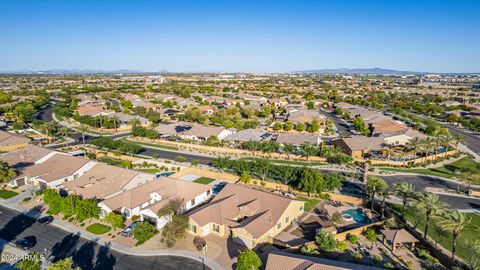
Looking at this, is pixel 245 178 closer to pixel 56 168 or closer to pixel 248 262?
pixel 248 262

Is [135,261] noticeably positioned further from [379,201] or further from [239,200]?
[379,201]

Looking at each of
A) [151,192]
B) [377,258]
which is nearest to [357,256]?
[377,258]

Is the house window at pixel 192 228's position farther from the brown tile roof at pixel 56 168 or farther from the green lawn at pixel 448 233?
the brown tile roof at pixel 56 168

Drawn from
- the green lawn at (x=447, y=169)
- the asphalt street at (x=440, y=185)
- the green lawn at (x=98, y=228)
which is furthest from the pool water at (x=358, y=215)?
the green lawn at (x=98, y=228)

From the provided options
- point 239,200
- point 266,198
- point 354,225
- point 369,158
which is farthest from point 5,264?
point 369,158

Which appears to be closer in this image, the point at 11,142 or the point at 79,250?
the point at 79,250
